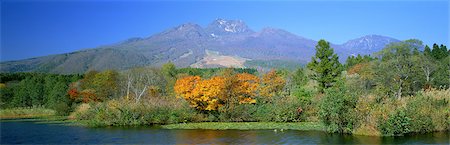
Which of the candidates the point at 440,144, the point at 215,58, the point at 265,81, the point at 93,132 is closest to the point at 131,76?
the point at 265,81

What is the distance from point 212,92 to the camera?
112ft

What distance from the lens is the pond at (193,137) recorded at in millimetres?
21609

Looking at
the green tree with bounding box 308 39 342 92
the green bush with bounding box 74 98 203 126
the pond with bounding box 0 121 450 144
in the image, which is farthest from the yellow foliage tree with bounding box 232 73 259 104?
the green tree with bounding box 308 39 342 92

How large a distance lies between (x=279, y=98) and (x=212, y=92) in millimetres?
5458

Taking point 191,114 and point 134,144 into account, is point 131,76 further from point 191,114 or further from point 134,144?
point 134,144

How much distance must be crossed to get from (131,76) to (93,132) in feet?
99.6

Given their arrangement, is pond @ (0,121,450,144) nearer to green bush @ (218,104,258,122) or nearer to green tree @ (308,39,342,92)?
green bush @ (218,104,258,122)

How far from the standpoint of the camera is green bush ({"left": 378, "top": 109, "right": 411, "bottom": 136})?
2252 cm

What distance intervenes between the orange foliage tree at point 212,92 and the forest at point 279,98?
0.08 meters

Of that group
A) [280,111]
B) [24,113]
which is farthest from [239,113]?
[24,113]

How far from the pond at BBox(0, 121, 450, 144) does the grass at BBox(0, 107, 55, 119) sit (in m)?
17.6

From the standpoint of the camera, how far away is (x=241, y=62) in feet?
552

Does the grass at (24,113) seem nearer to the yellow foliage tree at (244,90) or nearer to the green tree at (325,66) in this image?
the yellow foliage tree at (244,90)

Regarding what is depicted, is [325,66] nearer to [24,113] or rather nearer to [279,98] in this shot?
[279,98]
